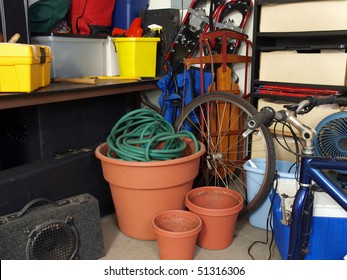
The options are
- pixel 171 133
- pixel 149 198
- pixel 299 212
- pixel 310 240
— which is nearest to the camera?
pixel 299 212

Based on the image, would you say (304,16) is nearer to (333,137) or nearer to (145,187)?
(333,137)

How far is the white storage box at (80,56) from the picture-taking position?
237cm

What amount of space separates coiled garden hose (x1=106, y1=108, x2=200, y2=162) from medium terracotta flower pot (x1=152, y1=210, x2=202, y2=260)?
29 cm

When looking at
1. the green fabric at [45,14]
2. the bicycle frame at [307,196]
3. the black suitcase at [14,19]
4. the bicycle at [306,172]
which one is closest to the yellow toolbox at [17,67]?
the black suitcase at [14,19]

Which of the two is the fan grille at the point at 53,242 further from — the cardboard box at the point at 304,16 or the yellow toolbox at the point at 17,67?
the cardboard box at the point at 304,16

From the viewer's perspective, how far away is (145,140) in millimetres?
1869

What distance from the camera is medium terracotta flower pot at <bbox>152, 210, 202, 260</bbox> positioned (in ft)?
5.29

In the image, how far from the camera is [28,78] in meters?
1.71

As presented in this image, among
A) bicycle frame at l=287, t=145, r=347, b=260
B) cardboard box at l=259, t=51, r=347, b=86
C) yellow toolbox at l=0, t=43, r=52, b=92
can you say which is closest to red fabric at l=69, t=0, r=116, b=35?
yellow toolbox at l=0, t=43, r=52, b=92

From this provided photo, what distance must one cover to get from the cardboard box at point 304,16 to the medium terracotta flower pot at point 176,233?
1180 millimetres

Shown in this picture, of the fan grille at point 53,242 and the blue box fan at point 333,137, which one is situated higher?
the blue box fan at point 333,137
